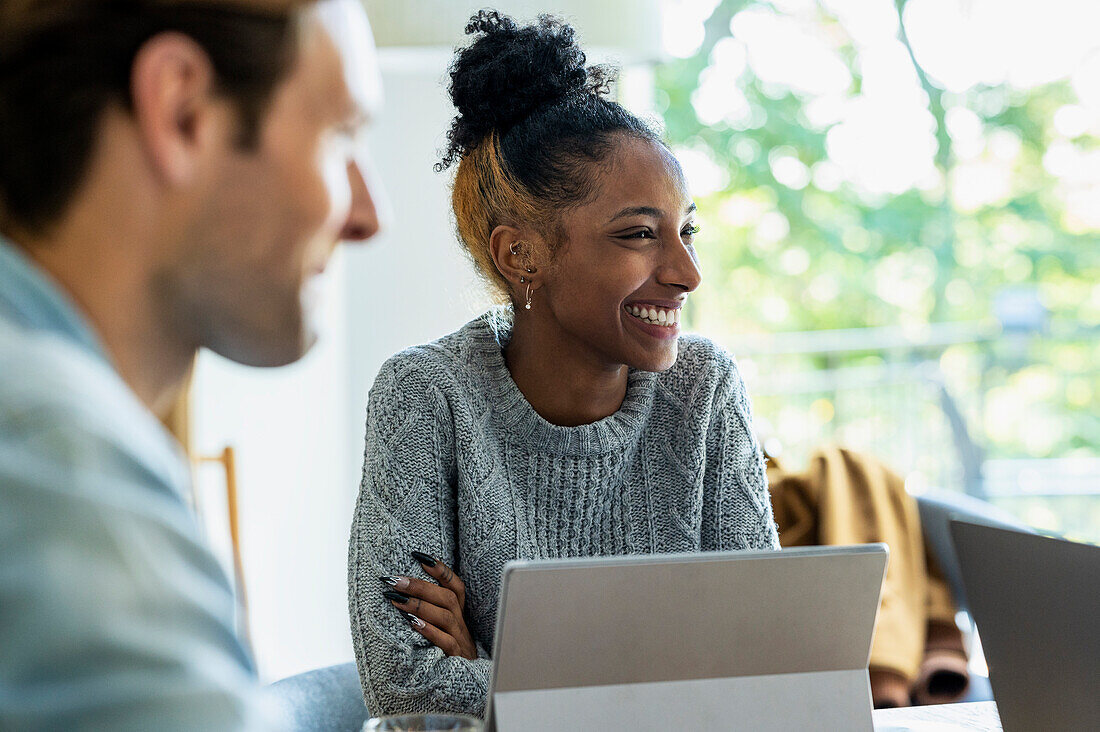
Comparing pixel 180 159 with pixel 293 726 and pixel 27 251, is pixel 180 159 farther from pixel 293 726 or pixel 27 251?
pixel 293 726

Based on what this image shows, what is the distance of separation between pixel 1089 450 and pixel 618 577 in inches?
232

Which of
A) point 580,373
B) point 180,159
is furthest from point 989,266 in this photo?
point 180,159

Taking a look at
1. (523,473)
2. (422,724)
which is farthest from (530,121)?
(422,724)

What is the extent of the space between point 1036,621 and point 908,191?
5646 millimetres

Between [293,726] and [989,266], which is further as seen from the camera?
[989,266]

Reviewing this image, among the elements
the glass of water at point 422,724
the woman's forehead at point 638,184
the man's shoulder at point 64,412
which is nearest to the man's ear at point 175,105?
the man's shoulder at point 64,412

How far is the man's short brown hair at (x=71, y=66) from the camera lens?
447 millimetres

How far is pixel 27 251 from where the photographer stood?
0.45 meters

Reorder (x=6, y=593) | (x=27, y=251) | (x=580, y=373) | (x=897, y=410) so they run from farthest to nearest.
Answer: (x=897, y=410)
(x=580, y=373)
(x=27, y=251)
(x=6, y=593)

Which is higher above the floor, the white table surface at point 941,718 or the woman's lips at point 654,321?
the woman's lips at point 654,321

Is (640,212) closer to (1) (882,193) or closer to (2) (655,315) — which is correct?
(2) (655,315)

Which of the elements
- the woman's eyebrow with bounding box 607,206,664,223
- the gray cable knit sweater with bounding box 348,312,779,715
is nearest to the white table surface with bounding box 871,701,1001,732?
the gray cable knit sweater with bounding box 348,312,779,715

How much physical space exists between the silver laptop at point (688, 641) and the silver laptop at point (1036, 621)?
10 cm

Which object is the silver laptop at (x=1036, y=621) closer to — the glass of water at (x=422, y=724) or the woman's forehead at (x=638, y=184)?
the glass of water at (x=422, y=724)
